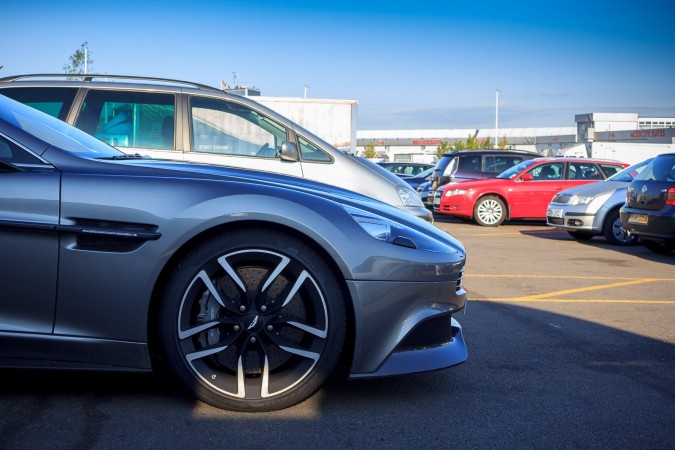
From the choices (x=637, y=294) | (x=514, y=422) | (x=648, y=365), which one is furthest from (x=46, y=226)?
(x=637, y=294)

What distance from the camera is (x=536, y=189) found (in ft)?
57.5

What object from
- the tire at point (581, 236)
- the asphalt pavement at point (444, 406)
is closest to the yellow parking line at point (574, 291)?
the asphalt pavement at point (444, 406)

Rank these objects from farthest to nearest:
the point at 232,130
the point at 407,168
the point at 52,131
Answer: the point at 407,168 → the point at 232,130 → the point at 52,131

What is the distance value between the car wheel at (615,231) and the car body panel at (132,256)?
10282mm

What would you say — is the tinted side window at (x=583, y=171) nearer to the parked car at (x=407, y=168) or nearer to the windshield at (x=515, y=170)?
the windshield at (x=515, y=170)

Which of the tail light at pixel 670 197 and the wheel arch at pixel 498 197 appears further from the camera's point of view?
the wheel arch at pixel 498 197

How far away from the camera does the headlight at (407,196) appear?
25.9 feet

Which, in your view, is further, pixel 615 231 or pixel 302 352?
pixel 615 231

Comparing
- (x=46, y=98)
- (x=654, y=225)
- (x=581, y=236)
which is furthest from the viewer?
(x=581, y=236)

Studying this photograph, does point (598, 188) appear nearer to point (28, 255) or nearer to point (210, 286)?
point (210, 286)

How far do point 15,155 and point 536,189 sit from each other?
1513 cm

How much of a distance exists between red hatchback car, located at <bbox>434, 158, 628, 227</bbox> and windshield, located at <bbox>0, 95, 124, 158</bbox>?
45.7 ft

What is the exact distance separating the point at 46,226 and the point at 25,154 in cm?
41

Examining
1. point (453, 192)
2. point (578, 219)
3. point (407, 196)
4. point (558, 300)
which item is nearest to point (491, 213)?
point (453, 192)
